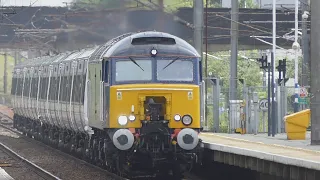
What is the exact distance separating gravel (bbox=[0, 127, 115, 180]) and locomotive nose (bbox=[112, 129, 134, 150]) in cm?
218

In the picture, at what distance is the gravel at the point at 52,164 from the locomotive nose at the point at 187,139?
2.61 meters

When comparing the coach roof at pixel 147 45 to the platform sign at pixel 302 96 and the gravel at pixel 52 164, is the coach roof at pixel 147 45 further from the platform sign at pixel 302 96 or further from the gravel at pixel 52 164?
the platform sign at pixel 302 96

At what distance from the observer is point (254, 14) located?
4894cm

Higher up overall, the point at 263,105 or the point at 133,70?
the point at 133,70

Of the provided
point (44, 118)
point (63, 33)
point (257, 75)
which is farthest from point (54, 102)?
point (257, 75)

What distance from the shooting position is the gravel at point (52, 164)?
23931mm

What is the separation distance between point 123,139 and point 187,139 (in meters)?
1.43

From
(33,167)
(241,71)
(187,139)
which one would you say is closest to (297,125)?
(33,167)

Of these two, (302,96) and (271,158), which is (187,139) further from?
(302,96)

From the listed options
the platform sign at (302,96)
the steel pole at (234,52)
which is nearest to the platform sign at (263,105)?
the steel pole at (234,52)

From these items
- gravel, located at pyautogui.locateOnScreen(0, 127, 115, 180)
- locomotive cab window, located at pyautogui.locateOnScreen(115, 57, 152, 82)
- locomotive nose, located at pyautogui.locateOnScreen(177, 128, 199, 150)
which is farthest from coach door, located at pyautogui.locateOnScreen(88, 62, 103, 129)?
locomotive nose, located at pyautogui.locateOnScreen(177, 128, 199, 150)

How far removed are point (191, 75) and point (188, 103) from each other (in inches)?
27.9

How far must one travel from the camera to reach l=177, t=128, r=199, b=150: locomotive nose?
67.7 feet

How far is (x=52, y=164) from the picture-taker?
27719 millimetres
